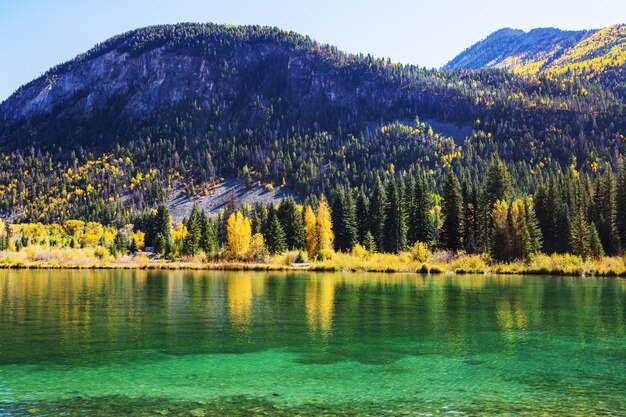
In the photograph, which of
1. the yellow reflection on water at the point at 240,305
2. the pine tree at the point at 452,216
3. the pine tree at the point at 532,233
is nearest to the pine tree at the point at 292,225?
the pine tree at the point at 452,216

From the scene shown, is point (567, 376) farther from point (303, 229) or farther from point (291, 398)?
point (303, 229)

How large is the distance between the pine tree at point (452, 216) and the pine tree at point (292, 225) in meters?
32.5

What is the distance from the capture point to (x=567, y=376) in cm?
2064

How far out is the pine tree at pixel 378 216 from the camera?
116562 mm

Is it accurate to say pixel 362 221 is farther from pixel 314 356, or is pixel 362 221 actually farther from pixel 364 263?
pixel 314 356

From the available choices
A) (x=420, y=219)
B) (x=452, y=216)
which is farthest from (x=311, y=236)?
(x=452, y=216)

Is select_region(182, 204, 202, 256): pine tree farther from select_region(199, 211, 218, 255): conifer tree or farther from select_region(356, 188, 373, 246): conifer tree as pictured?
select_region(356, 188, 373, 246): conifer tree

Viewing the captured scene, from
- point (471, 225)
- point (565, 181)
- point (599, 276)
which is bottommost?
point (599, 276)

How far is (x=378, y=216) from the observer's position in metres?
118

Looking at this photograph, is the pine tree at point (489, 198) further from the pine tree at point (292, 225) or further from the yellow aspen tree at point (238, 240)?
the yellow aspen tree at point (238, 240)

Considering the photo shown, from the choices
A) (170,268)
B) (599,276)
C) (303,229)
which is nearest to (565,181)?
(599,276)

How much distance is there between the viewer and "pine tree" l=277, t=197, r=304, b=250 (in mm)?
120250

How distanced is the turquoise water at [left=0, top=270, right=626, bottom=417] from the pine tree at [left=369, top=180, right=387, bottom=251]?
70307mm

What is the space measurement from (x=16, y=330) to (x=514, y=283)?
52.3 m
